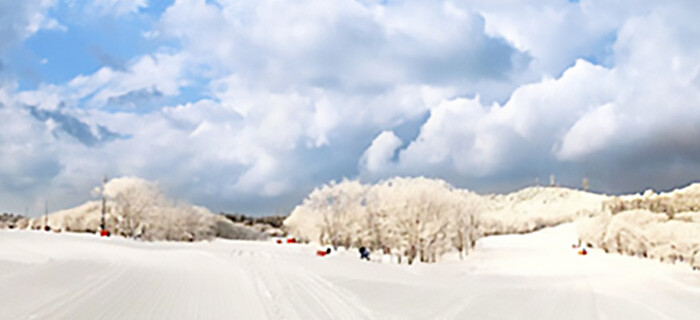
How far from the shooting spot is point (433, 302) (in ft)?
72.8

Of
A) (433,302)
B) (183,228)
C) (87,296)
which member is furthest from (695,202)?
(87,296)

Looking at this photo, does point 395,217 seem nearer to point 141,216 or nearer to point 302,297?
point 302,297

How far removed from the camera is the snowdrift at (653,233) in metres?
70.0

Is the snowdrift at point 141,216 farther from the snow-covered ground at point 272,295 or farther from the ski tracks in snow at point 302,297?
the ski tracks in snow at point 302,297

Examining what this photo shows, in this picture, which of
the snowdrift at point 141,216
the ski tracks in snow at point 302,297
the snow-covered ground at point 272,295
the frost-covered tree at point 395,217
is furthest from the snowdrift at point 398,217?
the ski tracks in snow at point 302,297

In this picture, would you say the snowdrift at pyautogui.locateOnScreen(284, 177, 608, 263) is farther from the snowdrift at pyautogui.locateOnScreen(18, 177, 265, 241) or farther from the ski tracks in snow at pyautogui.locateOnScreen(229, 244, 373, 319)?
the ski tracks in snow at pyautogui.locateOnScreen(229, 244, 373, 319)

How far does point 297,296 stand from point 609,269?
48.8 metres

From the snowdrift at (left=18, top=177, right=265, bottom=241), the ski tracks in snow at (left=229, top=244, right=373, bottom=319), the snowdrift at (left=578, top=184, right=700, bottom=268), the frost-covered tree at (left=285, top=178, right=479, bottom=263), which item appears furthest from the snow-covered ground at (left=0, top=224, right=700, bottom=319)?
the snowdrift at (left=18, top=177, right=265, bottom=241)

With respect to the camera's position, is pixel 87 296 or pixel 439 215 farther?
pixel 439 215

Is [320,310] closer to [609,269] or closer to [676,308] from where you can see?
[676,308]

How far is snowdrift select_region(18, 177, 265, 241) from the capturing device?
322 ft

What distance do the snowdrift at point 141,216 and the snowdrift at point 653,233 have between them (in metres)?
73.6

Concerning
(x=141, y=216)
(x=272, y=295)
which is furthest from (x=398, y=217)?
(x=141, y=216)

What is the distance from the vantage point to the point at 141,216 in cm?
9900
